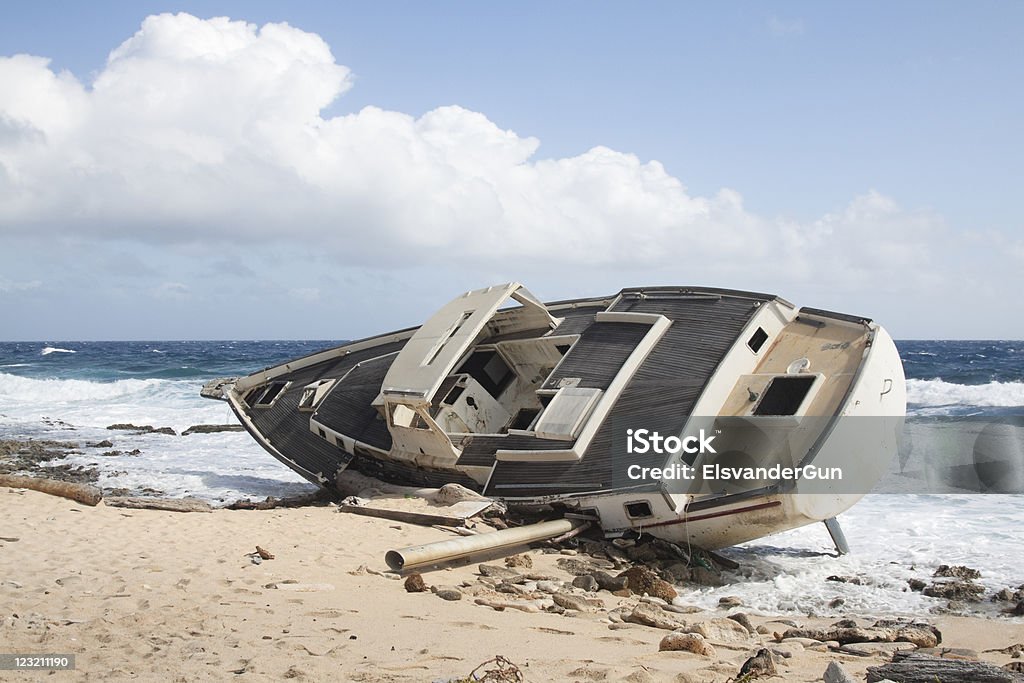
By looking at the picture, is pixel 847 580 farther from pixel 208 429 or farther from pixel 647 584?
pixel 208 429

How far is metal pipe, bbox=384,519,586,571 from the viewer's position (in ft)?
29.6

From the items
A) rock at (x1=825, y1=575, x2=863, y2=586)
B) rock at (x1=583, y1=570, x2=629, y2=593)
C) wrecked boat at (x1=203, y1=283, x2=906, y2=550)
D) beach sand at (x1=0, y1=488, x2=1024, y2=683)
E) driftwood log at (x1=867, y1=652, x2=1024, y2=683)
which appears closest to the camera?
driftwood log at (x1=867, y1=652, x2=1024, y2=683)

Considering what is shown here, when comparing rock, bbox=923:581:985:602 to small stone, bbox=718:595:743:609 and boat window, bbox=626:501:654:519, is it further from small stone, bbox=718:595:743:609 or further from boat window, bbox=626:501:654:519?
boat window, bbox=626:501:654:519

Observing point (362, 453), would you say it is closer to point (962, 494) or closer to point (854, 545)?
point (854, 545)

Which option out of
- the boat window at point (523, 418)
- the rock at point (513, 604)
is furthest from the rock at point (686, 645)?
Result: the boat window at point (523, 418)

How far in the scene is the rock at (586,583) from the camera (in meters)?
9.36

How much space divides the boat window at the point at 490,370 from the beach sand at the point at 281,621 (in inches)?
212

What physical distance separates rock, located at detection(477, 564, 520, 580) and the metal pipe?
0.21 metres

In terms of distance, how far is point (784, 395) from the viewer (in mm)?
10953

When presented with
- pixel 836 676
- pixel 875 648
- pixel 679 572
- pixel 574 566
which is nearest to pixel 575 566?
pixel 574 566

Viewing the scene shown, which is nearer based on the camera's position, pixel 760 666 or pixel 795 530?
pixel 760 666

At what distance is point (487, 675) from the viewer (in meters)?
5.17

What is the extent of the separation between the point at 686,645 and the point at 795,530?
7854 millimetres

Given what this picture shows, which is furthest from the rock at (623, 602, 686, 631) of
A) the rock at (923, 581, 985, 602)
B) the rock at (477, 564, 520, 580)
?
the rock at (923, 581, 985, 602)
